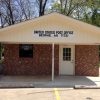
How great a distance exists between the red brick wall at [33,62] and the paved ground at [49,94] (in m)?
6.87

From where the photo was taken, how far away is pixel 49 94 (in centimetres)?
1571

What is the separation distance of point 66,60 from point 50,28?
4.73 metres

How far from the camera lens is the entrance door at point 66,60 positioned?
2423cm

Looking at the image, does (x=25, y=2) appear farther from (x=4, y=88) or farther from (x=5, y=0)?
(x=4, y=88)

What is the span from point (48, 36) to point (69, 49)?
4.85 metres

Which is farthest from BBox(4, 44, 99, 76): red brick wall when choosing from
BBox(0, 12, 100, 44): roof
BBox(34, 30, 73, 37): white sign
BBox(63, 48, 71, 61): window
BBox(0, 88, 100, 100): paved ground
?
BBox(0, 88, 100, 100): paved ground

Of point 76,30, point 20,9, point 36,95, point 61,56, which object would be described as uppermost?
point 20,9

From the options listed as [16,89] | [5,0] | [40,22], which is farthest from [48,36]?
[5,0]

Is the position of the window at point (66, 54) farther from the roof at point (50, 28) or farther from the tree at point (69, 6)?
the tree at point (69, 6)

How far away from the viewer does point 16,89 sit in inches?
679

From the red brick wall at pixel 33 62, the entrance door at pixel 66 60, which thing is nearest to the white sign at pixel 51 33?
the red brick wall at pixel 33 62

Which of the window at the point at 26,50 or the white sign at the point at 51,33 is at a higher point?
the white sign at the point at 51,33

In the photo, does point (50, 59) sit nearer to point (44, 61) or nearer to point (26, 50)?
point (44, 61)

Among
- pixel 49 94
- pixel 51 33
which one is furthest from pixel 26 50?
pixel 49 94
